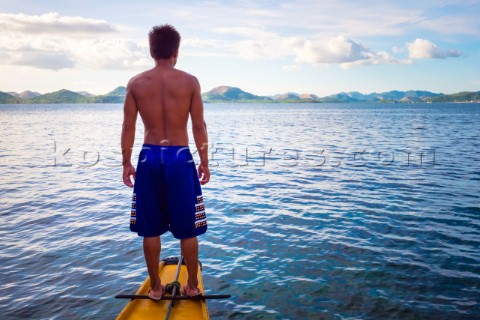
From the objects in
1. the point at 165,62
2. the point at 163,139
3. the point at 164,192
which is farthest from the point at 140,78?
the point at 164,192

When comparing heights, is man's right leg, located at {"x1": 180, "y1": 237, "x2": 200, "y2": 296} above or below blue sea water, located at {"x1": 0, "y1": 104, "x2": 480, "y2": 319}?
above

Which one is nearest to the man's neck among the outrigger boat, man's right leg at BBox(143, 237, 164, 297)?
man's right leg at BBox(143, 237, 164, 297)

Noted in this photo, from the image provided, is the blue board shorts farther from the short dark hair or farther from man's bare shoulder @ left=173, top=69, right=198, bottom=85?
the short dark hair

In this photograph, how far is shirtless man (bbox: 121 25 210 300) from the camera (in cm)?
499

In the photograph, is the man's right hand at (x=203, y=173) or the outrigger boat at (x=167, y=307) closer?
the outrigger boat at (x=167, y=307)

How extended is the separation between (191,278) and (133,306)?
931 mm

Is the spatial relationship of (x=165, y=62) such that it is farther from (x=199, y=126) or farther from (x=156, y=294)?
(x=156, y=294)

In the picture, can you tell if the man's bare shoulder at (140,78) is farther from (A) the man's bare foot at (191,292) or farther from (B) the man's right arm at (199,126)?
(A) the man's bare foot at (191,292)

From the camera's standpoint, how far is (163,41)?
5.05m

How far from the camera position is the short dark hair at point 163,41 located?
16.5 feet

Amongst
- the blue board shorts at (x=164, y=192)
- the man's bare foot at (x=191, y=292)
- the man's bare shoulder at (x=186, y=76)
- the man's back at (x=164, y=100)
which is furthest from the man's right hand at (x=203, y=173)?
the man's bare foot at (x=191, y=292)

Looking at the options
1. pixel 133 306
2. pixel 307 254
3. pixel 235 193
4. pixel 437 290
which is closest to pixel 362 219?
pixel 307 254

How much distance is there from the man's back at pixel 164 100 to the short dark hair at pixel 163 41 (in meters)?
0.20

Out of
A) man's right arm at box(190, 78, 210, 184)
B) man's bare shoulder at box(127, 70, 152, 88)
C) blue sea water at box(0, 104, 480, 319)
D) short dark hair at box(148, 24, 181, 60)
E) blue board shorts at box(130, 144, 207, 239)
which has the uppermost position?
short dark hair at box(148, 24, 181, 60)
